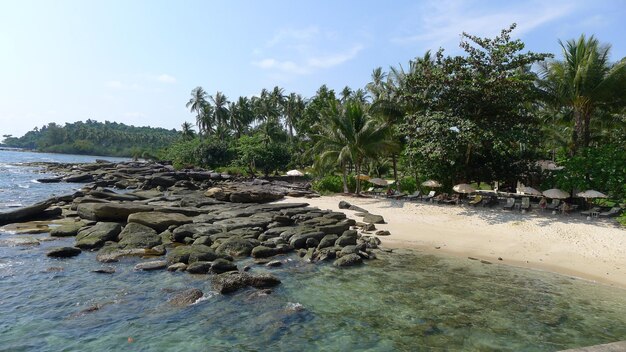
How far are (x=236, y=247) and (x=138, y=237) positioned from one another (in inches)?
169

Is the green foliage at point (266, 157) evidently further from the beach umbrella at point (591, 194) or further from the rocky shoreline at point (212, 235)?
the beach umbrella at point (591, 194)

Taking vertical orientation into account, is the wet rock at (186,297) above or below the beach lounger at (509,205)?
below

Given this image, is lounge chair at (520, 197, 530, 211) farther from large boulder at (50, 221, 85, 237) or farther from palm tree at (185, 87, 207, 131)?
palm tree at (185, 87, 207, 131)

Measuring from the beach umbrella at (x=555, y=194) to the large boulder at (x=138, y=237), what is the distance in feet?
66.8

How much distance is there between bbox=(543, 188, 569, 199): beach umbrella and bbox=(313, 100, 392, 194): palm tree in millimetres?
11750

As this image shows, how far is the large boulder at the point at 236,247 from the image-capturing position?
52.4 feet

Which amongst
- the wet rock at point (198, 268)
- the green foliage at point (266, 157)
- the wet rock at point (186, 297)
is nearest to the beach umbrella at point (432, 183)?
the wet rock at point (198, 268)

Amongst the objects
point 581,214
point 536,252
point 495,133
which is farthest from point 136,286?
point 581,214

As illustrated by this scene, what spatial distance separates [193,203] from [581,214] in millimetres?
23272

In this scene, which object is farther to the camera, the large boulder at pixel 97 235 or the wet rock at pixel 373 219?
the wet rock at pixel 373 219

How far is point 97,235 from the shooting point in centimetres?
1711

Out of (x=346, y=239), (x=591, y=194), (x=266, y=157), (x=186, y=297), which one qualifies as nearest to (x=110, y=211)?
(x=186, y=297)

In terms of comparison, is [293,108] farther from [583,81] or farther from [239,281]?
[239,281]

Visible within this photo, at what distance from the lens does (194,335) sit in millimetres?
9219
